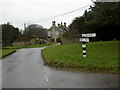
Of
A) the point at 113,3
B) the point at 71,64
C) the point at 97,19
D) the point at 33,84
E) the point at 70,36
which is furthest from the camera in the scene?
the point at 70,36

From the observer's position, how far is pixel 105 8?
14836 millimetres

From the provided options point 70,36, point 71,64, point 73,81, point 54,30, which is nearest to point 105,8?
point 71,64

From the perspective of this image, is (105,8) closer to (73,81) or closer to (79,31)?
(73,81)

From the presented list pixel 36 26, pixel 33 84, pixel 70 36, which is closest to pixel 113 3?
pixel 33 84

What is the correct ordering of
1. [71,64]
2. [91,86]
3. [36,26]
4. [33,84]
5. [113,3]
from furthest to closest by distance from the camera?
1. [36,26]
2. [113,3]
3. [71,64]
4. [33,84]
5. [91,86]

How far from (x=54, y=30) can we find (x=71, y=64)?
70.5 metres

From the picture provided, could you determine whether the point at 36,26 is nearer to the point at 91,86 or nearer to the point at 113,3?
the point at 113,3

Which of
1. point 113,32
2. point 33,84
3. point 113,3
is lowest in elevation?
point 33,84

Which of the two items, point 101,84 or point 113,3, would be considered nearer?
point 101,84

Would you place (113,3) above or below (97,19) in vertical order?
above

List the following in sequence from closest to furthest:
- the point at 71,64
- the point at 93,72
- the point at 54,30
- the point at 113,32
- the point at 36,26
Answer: the point at 93,72
the point at 71,64
the point at 113,32
the point at 54,30
the point at 36,26

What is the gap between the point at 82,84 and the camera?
654 cm

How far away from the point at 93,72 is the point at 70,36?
88.3ft

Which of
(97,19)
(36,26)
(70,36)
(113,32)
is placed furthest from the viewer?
(36,26)
